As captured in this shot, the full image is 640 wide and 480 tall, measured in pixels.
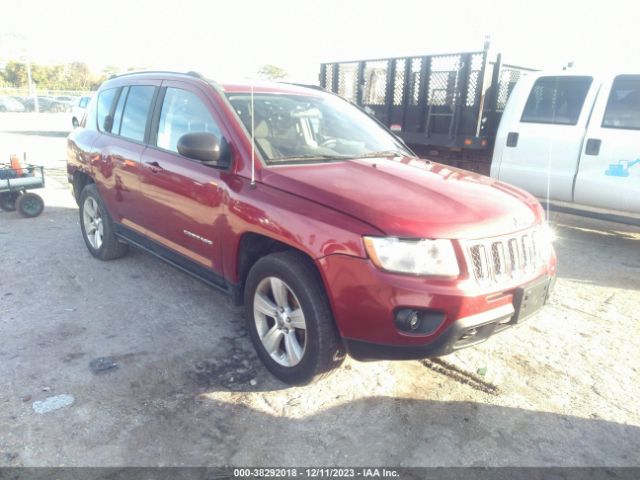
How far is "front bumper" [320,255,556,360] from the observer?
255 centimetres

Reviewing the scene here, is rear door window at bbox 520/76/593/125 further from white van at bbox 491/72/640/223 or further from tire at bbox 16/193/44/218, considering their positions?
tire at bbox 16/193/44/218

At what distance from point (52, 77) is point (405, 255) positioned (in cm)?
6063

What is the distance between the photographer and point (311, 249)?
2770 millimetres

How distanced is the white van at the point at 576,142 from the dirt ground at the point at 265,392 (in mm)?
1816

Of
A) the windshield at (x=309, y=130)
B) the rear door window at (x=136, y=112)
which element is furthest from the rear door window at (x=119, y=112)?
the windshield at (x=309, y=130)

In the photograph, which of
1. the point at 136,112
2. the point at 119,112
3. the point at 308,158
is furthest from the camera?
the point at 119,112

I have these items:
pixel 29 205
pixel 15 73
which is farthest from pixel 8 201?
pixel 15 73

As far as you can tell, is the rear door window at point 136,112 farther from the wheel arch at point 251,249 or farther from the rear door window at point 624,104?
the rear door window at point 624,104

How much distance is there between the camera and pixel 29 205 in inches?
276

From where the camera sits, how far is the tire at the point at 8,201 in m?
7.22

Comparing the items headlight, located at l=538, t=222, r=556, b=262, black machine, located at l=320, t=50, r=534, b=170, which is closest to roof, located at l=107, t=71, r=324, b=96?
headlight, located at l=538, t=222, r=556, b=262

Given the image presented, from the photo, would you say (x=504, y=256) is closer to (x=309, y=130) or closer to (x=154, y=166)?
(x=309, y=130)

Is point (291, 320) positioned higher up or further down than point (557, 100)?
further down

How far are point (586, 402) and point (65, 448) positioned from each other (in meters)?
2.89
